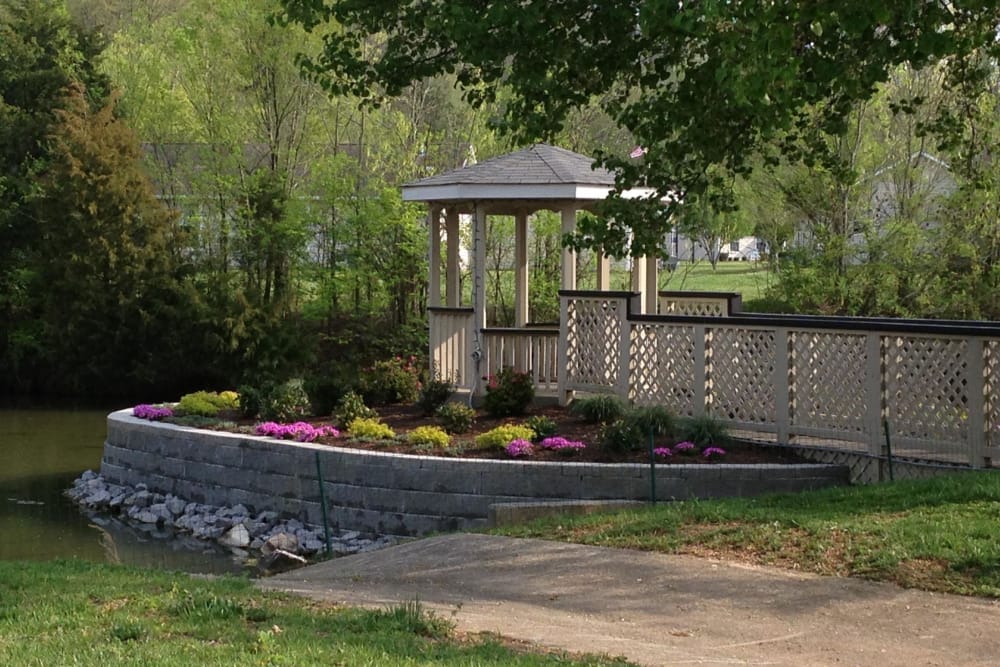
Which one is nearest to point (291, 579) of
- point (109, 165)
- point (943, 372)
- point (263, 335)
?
point (943, 372)

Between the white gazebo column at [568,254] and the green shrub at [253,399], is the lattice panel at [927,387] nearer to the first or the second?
the white gazebo column at [568,254]

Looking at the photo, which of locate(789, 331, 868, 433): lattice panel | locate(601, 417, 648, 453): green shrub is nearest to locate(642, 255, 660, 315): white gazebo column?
locate(789, 331, 868, 433): lattice panel

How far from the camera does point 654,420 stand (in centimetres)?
1321

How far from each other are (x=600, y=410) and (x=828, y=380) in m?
2.75

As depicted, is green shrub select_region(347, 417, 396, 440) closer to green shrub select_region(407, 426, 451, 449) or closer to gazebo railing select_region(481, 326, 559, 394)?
green shrub select_region(407, 426, 451, 449)

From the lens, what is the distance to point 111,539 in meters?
Result: 13.9

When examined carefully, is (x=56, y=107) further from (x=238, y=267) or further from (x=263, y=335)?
(x=263, y=335)

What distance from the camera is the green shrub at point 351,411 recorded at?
49.0ft

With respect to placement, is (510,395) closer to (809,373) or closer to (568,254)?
(568,254)

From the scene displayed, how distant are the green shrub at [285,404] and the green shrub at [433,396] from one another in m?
1.51

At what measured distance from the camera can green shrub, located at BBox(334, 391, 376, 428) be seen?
14.9 metres

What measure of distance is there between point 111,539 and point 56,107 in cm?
2012

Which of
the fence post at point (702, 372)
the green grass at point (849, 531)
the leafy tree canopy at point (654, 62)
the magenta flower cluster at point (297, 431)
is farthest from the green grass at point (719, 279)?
the green grass at point (849, 531)

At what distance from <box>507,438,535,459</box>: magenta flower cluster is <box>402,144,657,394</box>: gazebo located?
307 cm
